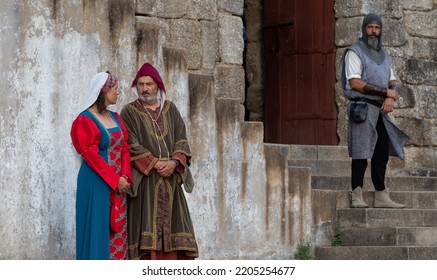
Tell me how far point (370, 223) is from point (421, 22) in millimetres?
3907

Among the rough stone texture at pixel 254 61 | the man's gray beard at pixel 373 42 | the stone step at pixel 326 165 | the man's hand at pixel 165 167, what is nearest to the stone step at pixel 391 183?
the stone step at pixel 326 165

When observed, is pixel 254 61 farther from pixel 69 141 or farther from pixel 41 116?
pixel 41 116

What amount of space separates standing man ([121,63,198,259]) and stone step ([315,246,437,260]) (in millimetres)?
2235

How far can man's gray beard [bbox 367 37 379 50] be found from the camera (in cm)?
1260

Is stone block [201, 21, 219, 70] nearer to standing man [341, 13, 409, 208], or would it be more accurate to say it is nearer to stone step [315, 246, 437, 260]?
standing man [341, 13, 409, 208]

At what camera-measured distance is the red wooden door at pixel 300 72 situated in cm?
1552

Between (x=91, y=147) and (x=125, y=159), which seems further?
(x=125, y=159)

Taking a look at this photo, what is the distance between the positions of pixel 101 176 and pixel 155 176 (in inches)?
20.8

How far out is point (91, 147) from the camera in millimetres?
9844

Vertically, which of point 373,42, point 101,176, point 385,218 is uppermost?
point 373,42

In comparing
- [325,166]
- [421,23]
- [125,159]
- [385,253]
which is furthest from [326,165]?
[125,159]

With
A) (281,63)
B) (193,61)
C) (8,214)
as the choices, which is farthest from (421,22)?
(8,214)

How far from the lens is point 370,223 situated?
12.5 m

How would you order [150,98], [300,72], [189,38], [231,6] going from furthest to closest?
1. [300,72]
2. [231,6]
3. [189,38]
4. [150,98]
